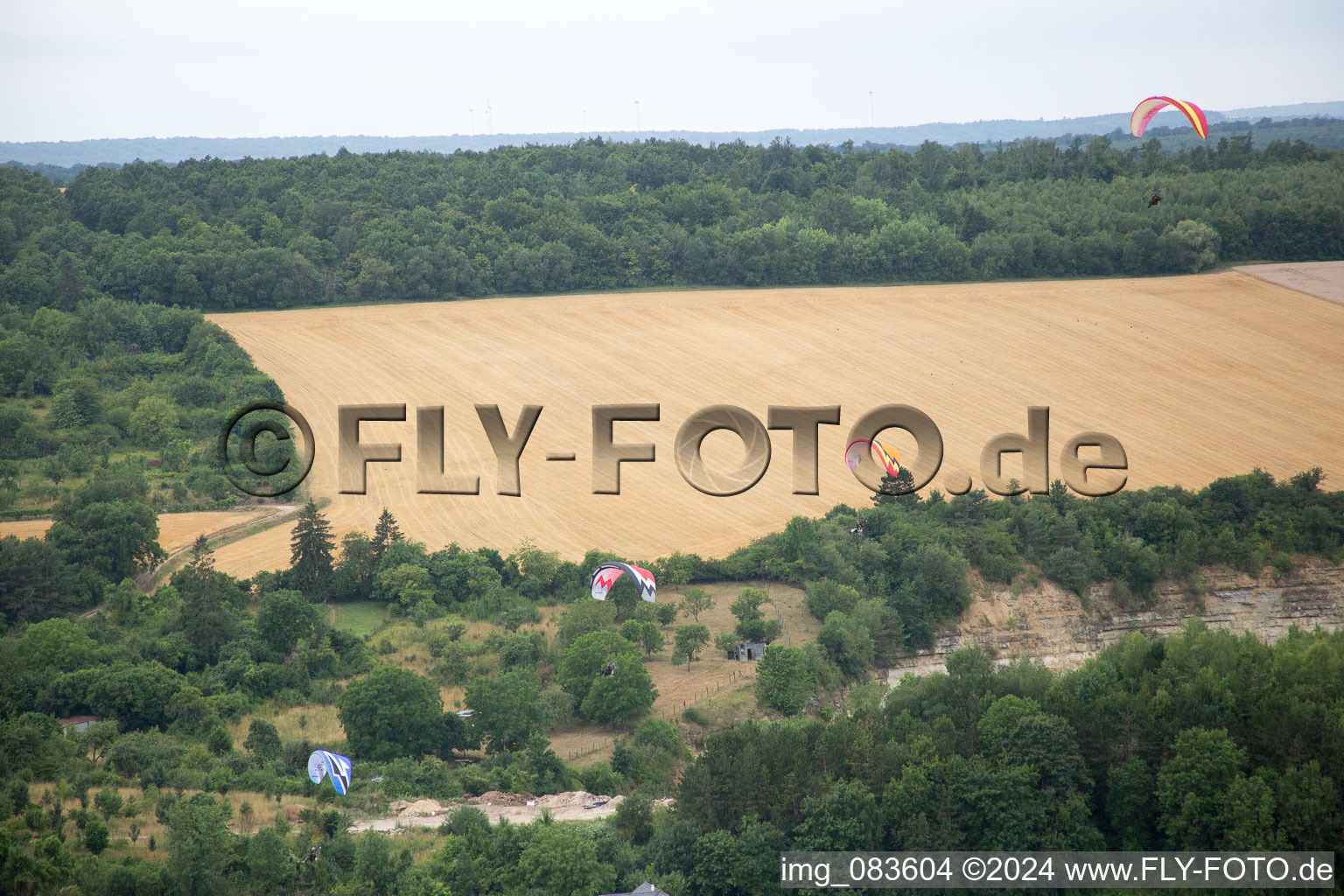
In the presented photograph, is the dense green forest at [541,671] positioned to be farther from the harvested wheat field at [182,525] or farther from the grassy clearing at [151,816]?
the harvested wheat field at [182,525]

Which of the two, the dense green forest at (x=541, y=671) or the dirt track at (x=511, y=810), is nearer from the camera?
the dense green forest at (x=541, y=671)

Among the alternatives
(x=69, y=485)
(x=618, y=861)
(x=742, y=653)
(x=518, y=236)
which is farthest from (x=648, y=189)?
(x=618, y=861)

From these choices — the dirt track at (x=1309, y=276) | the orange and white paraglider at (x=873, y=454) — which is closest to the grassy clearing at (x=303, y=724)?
the orange and white paraglider at (x=873, y=454)

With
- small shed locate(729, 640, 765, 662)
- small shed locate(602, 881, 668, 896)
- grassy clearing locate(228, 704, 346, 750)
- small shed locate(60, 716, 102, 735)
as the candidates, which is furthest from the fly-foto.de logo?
small shed locate(602, 881, 668, 896)

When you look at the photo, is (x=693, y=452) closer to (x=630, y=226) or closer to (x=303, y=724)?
(x=303, y=724)

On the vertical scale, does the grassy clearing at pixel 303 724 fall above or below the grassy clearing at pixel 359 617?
below

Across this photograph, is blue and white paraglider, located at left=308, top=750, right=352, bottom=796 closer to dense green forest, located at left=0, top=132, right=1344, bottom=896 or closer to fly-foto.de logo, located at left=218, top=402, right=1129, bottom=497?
dense green forest, located at left=0, top=132, right=1344, bottom=896

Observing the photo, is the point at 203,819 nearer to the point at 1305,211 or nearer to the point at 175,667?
the point at 175,667
